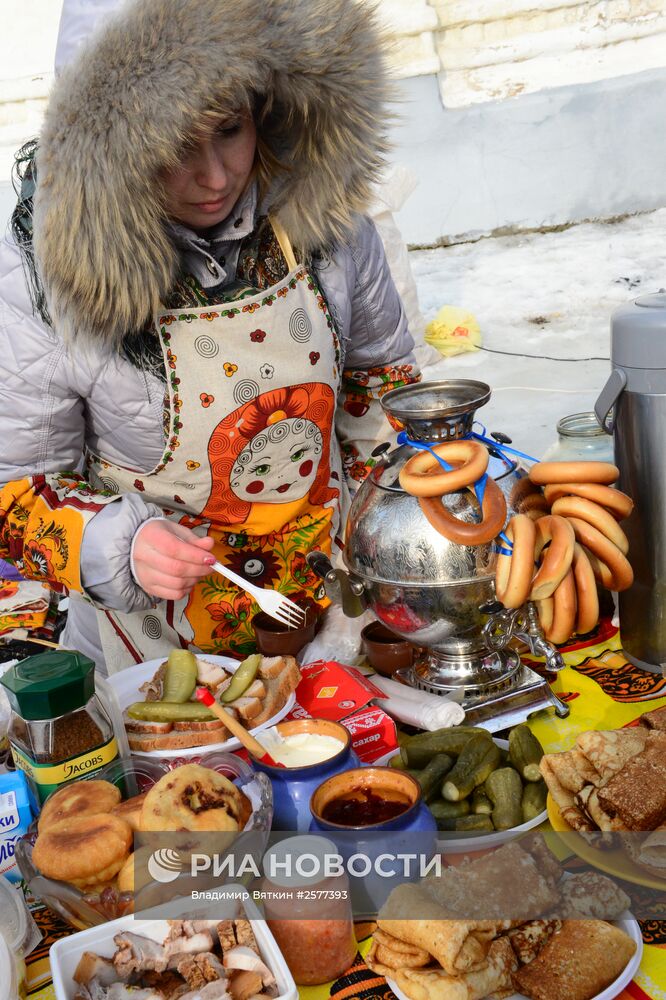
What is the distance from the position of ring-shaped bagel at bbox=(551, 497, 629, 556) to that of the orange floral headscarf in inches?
23.6

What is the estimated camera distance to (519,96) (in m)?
8.00

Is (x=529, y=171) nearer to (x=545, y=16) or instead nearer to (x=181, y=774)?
(x=545, y=16)

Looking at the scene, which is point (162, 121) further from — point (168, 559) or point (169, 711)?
point (169, 711)

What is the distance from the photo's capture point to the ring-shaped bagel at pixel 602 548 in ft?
4.86

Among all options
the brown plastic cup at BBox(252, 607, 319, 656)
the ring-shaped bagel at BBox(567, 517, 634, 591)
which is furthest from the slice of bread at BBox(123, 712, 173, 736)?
the ring-shaped bagel at BBox(567, 517, 634, 591)

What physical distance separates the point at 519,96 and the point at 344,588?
24.6 ft

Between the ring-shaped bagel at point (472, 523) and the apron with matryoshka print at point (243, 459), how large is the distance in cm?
49

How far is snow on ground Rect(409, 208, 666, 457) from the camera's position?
5777 mm

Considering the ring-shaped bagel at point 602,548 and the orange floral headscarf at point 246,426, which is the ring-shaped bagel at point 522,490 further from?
the orange floral headscarf at point 246,426

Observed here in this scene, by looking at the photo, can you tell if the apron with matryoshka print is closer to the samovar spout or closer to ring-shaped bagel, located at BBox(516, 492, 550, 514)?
the samovar spout

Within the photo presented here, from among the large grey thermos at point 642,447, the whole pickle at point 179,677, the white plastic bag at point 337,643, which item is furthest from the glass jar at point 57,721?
the large grey thermos at point 642,447

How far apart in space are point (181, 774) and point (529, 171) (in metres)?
7.92

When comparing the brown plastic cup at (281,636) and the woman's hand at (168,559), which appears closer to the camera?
the woman's hand at (168,559)

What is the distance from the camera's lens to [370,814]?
1.19 metres
